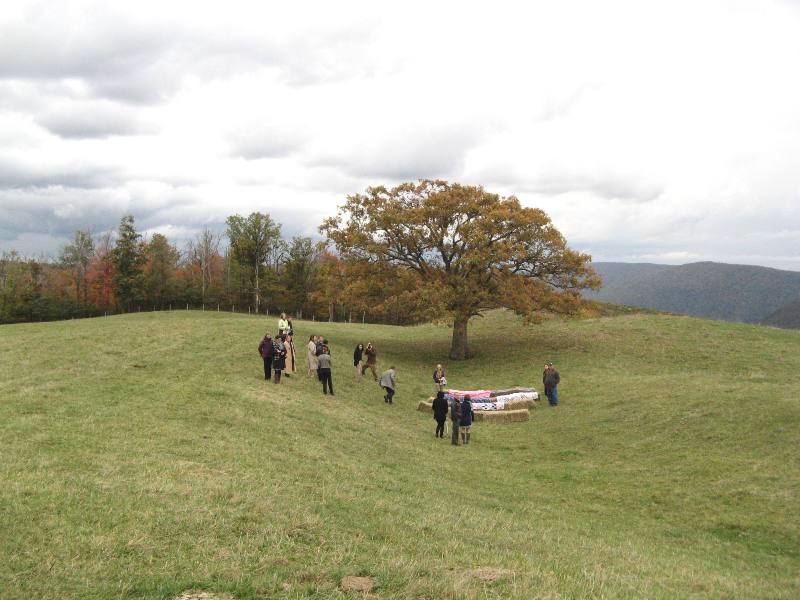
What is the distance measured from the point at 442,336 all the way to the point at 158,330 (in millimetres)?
24084

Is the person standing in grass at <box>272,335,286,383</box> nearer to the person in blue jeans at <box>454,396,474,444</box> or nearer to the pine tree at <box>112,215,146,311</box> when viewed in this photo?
the person in blue jeans at <box>454,396,474,444</box>

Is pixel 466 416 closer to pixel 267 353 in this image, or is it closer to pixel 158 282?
pixel 267 353

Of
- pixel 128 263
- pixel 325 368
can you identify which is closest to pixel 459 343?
pixel 325 368

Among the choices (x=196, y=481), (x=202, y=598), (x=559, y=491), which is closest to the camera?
(x=202, y=598)

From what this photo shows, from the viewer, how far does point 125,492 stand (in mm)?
11180

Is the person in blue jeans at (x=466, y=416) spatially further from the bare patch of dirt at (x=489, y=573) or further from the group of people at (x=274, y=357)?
the bare patch of dirt at (x=489, y=573)

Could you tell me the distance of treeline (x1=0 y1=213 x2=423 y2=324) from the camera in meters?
82.1

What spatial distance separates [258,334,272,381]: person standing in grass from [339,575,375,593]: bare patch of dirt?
58.2ft

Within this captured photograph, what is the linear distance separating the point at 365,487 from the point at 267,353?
13026 mm

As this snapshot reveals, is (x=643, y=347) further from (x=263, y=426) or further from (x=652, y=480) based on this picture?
(x=263, y=426)

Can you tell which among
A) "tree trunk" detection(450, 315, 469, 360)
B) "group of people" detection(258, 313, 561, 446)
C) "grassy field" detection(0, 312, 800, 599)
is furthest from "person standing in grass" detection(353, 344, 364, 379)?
"tree trunk" detection(450, 315, 469, 360)

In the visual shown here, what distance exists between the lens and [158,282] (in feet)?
288

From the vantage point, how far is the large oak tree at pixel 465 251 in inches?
1507

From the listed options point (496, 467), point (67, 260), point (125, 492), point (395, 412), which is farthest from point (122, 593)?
point (67, 260)
